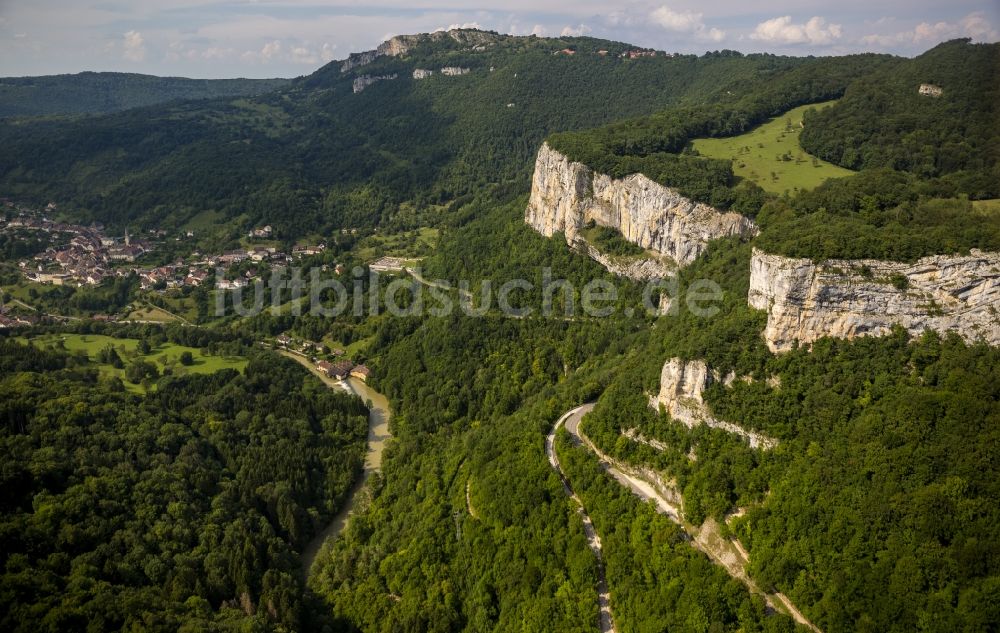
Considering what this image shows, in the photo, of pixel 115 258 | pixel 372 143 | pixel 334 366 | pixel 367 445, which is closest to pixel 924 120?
pixel 367 445

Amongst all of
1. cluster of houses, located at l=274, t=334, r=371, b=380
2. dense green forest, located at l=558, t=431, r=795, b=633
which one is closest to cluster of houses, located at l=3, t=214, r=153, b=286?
cluster of houses, located at l=274, t=334, r=371, b=380

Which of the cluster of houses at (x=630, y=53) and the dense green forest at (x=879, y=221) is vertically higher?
the cluster of houses at (x=630, y=53)

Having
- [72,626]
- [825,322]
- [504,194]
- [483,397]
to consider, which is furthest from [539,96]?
[72,626]

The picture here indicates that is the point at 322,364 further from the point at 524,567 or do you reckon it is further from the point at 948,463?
the point at 948,463

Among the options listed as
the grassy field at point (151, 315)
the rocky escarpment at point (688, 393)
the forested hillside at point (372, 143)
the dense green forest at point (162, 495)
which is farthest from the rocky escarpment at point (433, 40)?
the rocky escarpment at point (688, 393)

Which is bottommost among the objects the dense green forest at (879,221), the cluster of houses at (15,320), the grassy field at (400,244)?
the cluster of houses at (15,320)

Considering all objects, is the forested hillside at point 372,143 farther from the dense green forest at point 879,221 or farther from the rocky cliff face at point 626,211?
the dense green forest at point 879,221

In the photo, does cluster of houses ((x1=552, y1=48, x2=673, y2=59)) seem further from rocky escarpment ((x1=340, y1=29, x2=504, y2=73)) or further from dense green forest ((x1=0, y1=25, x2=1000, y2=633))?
dense green forest ((x1=0, y1=25, x2=1000, y2=633))
